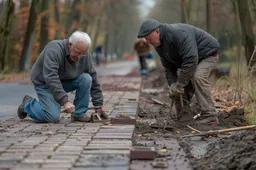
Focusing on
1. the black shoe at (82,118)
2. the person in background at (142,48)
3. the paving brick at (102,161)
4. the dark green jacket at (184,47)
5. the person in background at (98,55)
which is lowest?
the person in background at (98,55)

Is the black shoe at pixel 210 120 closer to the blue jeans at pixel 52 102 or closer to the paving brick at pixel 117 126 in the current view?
the paving brick at pixel 117 126

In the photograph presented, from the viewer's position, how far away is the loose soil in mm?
4949

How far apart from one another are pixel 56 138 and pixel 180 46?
8.17 ft

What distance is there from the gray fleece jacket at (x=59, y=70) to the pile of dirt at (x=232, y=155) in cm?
245

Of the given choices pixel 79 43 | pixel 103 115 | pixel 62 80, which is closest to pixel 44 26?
pixel 62 80

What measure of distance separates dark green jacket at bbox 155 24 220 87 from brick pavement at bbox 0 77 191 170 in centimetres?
133

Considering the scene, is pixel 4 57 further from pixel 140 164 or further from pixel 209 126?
pixel 140 164

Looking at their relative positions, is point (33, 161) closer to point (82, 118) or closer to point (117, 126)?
point (117, 126)

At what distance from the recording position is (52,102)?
7.62 meters

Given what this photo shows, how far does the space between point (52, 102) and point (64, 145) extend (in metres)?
2.23

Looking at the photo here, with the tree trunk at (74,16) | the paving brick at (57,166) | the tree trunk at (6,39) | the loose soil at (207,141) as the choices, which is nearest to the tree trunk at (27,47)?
the tree trunk at (6,39)

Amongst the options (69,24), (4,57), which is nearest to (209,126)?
(4,57)

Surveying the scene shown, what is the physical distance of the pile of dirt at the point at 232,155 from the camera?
15.8 ft

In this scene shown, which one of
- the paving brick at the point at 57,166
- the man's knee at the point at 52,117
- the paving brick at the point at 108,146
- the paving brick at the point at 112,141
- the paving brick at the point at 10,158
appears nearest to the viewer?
the paving brick at the point at 57,166
